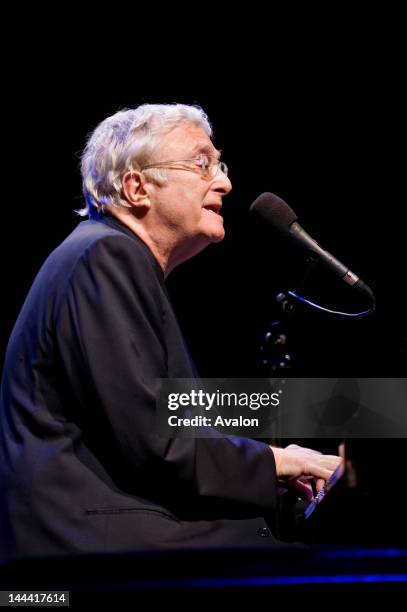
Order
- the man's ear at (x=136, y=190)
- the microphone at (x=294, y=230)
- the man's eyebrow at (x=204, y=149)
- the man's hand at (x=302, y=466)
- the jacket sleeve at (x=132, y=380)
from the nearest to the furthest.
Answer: the jacket sleeve at (x=132, y=380) → the man's hand at (x=302, y=466) → the microphone at (x=294, y=230) → the man's ear at (x=136, y=190) → the man's eyebrow at (x=204, y=149)

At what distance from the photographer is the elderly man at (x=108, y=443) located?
5.93ft

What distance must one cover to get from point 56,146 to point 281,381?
2.30 metres

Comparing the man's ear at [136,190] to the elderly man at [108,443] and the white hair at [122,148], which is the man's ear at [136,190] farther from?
the elderly man at [108,443]

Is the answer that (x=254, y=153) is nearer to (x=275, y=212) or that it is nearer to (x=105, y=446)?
(x=275, y=212)

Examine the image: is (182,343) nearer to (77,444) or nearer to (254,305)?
(77,444)

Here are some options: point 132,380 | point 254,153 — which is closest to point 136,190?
point 132,380

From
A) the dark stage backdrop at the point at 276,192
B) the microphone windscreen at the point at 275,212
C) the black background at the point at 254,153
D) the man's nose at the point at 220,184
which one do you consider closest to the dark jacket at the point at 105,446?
the microphone windscreen at the point at 275,212

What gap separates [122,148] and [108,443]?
1.12 m

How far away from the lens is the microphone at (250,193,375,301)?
2.29 meters

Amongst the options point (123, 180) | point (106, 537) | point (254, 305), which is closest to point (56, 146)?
point (254, 305)

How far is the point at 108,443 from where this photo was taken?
6.09ft

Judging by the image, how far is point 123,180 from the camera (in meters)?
2.44

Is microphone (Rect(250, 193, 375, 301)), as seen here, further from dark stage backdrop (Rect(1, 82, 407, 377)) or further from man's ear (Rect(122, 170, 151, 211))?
dark stage backdrop (Rect(1, 82, 407, 377))

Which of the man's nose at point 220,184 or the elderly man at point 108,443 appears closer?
the elderly man at point 108,443
